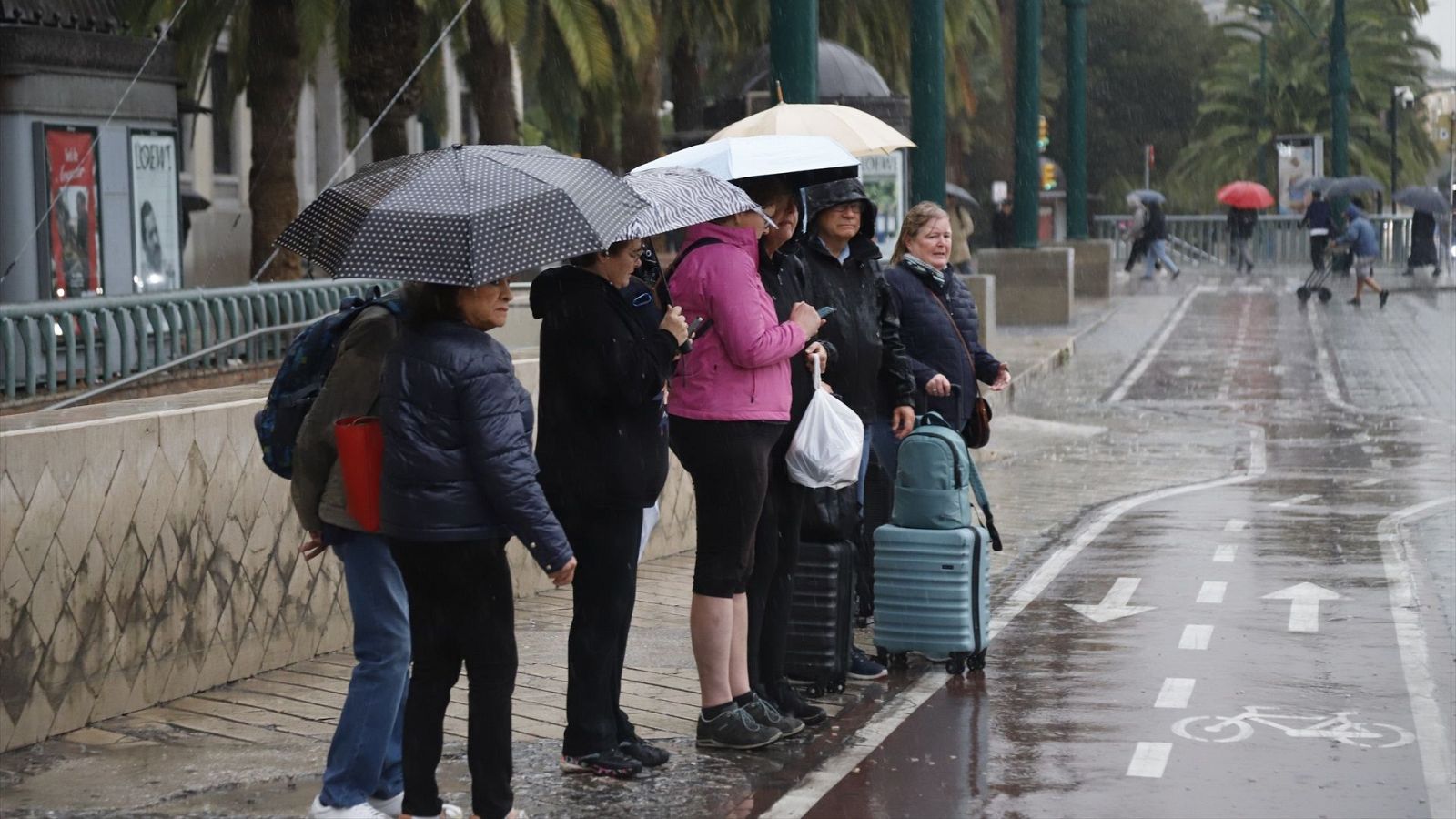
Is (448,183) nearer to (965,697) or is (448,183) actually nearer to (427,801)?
(427,801)

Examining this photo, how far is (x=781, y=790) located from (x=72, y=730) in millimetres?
2351

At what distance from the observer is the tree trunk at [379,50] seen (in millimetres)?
18031

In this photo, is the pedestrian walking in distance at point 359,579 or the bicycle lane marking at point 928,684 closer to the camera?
the pedestrian walking in distance at point 359,579

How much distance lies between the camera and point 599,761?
640cm

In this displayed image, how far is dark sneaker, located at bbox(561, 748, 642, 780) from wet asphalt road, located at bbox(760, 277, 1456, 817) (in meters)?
0.53

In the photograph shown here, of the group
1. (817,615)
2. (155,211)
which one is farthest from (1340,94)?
(817,615)

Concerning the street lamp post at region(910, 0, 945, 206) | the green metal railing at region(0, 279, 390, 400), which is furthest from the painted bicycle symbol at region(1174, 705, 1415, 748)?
the street lamp post at region(910, 0, 945, 206)

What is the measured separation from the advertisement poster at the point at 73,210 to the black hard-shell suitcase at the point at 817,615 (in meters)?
10.2

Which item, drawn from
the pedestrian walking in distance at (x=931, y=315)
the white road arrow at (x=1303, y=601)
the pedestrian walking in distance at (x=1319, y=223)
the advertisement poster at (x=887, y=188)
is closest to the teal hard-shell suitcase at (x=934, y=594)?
the pedestrian walking in distance at (x=931, y=315)

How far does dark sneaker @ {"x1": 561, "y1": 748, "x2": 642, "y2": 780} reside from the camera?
639cm

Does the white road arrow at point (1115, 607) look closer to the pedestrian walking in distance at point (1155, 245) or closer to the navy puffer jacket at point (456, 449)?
the navy puffer jacket at point (456, 449)

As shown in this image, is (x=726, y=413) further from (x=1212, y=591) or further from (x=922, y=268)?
(x=1212, y=591)

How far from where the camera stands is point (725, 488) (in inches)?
261

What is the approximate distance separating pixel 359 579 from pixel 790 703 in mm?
1962
